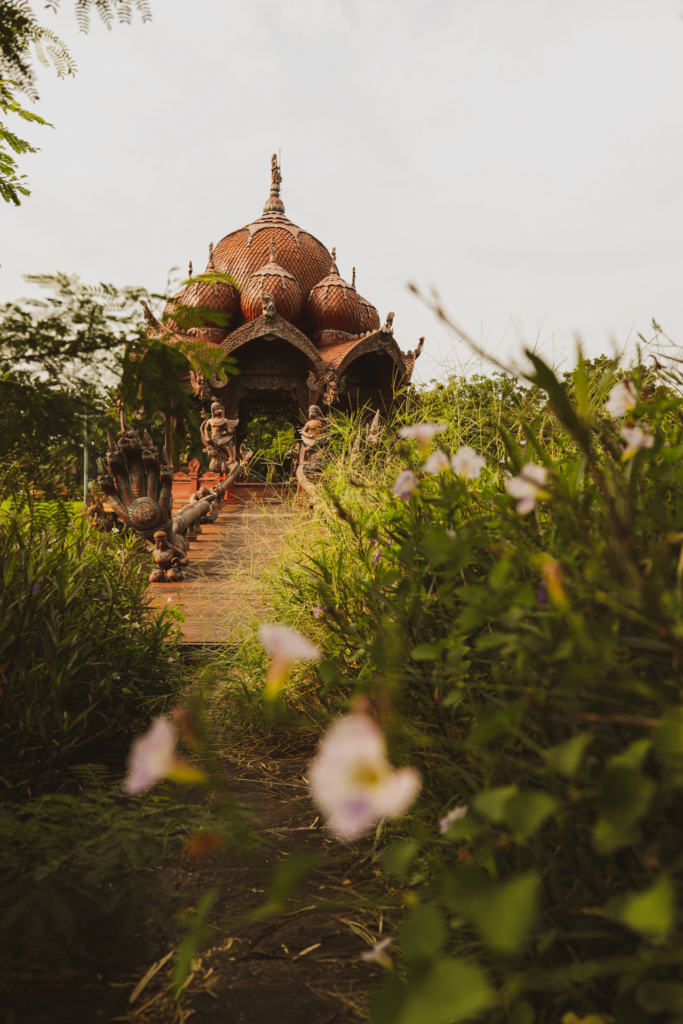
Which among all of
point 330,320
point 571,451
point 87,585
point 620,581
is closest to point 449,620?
point 620,581

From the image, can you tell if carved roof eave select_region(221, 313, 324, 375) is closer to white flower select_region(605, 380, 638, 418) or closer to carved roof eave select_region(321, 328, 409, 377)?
carved roof eave select_region(321, 328, 409, 377)

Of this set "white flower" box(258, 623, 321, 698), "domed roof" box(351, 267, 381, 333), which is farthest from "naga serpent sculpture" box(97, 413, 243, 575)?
"domed roof" box(351, 267, 381, 333)

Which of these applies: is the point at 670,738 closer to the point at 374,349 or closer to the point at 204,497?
the point at 204,497

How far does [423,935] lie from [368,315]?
16.4 metres

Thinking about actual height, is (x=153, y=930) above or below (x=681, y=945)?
below

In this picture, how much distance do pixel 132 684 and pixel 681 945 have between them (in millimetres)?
3145

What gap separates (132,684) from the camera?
3338 mm

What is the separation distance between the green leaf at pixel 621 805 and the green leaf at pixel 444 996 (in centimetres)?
21

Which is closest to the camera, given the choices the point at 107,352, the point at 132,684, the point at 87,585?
the point at 107,352

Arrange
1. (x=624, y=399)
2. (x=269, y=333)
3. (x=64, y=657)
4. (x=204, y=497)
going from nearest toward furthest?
(x=624, y=399)
(x=64, y=657)
(x=204, y=497)
(x=269, y=333)

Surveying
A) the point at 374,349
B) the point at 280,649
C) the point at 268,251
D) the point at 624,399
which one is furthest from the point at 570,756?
the point at 268,251

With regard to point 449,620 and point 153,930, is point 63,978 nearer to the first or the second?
point 153,930

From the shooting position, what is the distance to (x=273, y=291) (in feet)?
44.7

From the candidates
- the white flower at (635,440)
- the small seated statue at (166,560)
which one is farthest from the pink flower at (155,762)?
the small seated statue at (166,560)
